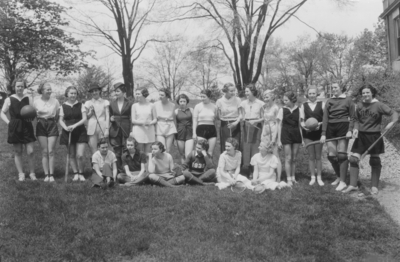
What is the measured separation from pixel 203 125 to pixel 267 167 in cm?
152

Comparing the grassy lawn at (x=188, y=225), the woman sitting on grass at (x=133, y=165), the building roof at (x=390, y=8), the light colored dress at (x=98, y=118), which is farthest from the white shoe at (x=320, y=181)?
the building roof at (x=390, y=8)

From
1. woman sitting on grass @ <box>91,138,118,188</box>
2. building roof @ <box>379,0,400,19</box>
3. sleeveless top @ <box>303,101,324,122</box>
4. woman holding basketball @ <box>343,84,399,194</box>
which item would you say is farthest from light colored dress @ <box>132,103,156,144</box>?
building roof @ <box>379,0,400,19</box>

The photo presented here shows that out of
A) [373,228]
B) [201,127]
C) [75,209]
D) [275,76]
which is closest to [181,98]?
[201,127]

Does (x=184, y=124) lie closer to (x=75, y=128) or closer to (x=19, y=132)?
(x=75, y=128)

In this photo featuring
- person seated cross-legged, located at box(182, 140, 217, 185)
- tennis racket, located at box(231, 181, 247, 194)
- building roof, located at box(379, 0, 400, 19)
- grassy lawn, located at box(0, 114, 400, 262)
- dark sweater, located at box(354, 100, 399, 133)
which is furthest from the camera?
building roof, located at box(379, 0, 400, 19)

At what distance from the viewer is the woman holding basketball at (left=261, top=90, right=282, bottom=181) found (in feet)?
25.6

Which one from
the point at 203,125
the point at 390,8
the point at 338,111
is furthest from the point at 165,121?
the point at 390,8

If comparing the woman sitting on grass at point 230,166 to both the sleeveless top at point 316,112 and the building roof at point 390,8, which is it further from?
the building roof at point 390,8

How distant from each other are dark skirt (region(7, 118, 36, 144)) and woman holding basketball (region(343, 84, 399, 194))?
5.76 m

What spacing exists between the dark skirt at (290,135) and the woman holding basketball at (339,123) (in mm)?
477

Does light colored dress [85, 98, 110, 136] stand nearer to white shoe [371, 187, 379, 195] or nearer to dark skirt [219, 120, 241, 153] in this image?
dark skirt [219, 120, 241, 153]

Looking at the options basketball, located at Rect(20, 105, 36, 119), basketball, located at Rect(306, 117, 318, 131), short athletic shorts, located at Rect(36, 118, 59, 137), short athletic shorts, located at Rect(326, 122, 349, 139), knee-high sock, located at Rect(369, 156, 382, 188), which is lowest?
knee-high sock, located at Rect(369, 156, 382, 188)

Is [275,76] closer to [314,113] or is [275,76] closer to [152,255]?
[314,113]

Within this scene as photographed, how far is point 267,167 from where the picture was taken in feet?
24.3
